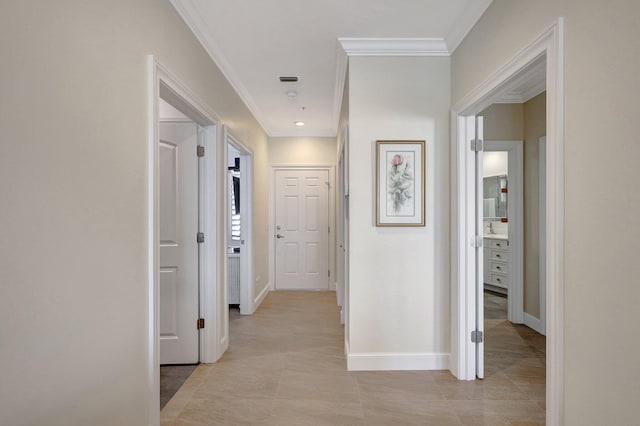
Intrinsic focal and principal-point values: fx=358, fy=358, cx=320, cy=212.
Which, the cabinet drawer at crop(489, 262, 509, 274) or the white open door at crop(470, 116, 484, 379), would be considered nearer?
the white open door at crop(470, 116, 484, 379)

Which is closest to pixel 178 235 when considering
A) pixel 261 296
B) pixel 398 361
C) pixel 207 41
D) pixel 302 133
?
pixel 207 41

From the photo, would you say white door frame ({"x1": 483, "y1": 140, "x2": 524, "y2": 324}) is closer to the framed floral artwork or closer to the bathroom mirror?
the framed floral artwork

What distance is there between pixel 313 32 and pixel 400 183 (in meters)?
1.32

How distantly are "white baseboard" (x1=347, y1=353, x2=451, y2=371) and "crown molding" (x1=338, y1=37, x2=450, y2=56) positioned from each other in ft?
7.86

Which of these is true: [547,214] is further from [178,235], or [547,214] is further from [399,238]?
[178,235]

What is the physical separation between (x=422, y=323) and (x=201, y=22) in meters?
2.77

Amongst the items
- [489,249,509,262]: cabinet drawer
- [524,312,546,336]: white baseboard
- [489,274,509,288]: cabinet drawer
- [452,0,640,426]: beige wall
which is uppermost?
[452,0,640,426]: beige wall

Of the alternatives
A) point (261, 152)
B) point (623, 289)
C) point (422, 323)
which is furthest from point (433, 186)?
point (261, 152)

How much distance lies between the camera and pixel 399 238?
112 inches

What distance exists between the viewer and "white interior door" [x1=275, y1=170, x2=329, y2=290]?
19.3 feet

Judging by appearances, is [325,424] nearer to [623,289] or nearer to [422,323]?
[422,323]

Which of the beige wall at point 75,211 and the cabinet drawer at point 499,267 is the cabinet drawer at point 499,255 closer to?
the cabinet drawer at point 499,267

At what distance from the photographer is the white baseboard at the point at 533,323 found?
12.3 feet

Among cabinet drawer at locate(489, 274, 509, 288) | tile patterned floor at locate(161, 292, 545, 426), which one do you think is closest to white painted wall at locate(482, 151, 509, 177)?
cabinet drawer at locate(489, 274, 509, 288)
